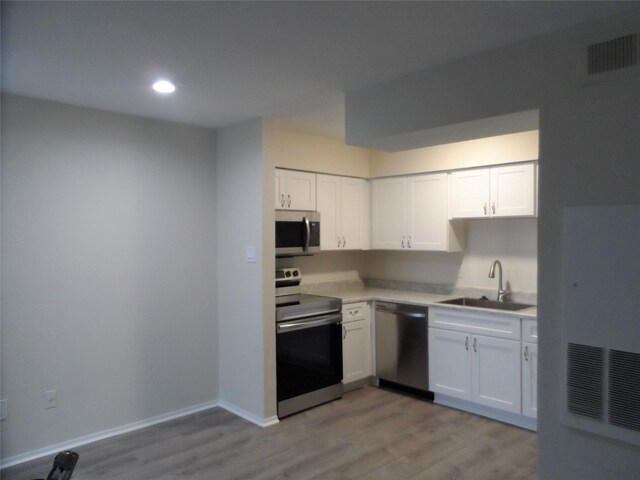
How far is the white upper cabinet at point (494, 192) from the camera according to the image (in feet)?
12.0

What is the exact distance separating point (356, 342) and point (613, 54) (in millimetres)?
3120

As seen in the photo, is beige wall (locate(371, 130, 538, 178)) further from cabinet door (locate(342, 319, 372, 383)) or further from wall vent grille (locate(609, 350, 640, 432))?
wall vent grille (locate(609, 350, 640, 432))

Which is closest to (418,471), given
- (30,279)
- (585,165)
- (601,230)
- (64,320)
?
(601,230)

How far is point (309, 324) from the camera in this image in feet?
12.9

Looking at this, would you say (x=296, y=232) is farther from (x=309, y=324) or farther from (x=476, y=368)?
(x=476, y=368)

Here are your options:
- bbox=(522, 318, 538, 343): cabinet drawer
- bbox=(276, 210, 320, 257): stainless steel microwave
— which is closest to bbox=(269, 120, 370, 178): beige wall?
bbox=(276, 210, 320, 257): stainless steel microwave

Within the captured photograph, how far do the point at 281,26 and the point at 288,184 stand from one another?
82.3 inches

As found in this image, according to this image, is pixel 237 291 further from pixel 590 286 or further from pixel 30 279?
pixel 590 286

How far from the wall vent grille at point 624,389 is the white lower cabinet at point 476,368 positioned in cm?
149

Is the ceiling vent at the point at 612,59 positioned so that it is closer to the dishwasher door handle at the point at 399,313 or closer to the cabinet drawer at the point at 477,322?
the cabinet drawer at the point at 477,322

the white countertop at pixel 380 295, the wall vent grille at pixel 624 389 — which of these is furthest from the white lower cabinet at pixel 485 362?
the wall vent grille at pixel 624 389

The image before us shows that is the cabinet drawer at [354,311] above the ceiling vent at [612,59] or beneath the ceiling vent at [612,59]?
beneath

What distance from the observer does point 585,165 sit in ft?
6.85

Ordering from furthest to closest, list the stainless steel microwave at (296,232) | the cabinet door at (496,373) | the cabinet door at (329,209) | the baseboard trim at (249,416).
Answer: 1. the cabinet door at (329,209)
2. the stainless steel microwave at (296,232)
3. the baseboard trim at (249,416)
4. the cabinet door at (496,373)
